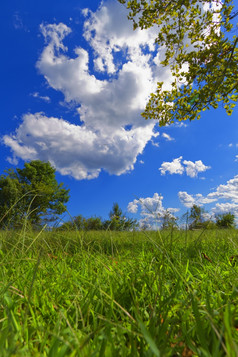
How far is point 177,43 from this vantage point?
648 cm

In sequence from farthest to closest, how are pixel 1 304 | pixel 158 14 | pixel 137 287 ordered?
pixel 158 14
pixel 137 287
pixel 1 304

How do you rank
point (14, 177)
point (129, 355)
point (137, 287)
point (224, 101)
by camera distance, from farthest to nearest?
point (14, 177), point (224, 101), point (137, 287), point (129, 355)

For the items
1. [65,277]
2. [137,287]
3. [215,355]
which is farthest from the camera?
[65,277]

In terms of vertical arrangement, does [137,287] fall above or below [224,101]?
below

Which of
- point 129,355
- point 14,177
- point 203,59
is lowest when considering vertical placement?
point 129,355

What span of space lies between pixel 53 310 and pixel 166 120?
657 cm

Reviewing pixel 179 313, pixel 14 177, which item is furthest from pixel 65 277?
pixel 14 177

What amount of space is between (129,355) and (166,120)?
6819mm

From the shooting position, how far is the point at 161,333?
1.09 metres

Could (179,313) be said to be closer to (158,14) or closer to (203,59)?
(203,59)

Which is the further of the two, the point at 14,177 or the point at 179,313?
the point at 14,177

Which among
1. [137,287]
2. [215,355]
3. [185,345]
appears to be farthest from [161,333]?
[137,287]

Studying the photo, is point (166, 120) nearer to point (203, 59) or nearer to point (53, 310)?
point (203, 59)

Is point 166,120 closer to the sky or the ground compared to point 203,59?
closer to the ground
